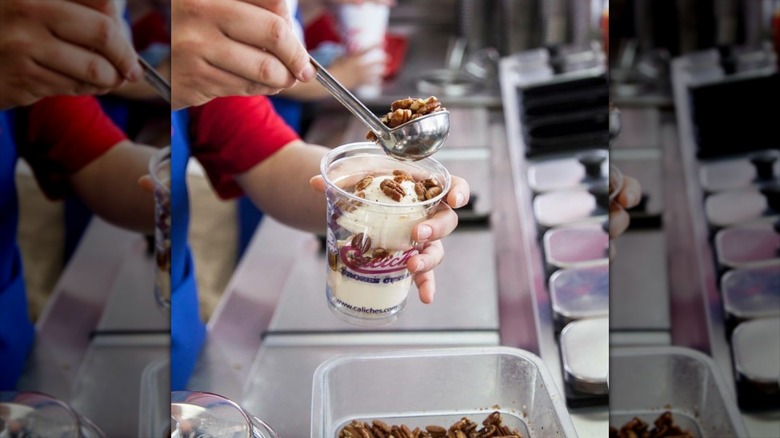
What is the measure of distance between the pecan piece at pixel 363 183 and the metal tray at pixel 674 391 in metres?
0.37

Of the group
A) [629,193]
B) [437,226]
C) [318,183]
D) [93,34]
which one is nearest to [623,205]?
[629,193]

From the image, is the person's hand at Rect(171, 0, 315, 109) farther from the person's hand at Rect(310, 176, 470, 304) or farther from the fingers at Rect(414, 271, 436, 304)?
the fingers at Rect(414, 271, 436, 304)

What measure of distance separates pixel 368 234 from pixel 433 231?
0.23 feet

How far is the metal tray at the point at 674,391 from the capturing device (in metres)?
1.08

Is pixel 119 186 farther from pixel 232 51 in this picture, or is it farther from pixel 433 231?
pixel 433 231

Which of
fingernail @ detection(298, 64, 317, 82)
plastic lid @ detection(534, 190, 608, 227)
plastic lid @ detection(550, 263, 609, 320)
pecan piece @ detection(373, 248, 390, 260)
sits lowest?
plastic lid @ detection(550, 263, 609, 320)

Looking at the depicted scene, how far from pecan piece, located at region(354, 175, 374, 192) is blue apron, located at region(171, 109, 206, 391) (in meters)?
0.21

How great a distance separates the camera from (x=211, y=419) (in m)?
0.97

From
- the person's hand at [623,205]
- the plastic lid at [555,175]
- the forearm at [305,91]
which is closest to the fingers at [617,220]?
the person's hand at [623,205]

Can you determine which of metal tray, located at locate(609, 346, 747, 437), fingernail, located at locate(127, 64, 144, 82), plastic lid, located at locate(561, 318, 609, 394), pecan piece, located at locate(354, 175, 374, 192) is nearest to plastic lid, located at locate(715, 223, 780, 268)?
metal tray, located at locate(609, 346, 747, 437)

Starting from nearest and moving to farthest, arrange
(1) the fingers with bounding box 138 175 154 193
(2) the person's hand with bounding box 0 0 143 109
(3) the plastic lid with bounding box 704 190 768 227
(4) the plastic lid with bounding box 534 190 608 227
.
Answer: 1. (2) the person's hand with bounding box 0 0 143 109
2. (1) the fingers with bounding box 138 175 154 193
3. (4) the plastic lid with bounding box 534 190 608 227
4. (3) the plastic lid with bounding box 704 190 768 227

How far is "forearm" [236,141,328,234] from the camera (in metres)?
0.99

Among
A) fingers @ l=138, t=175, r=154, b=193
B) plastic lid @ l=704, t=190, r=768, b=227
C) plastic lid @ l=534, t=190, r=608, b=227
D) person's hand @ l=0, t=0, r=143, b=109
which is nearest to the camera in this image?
person's hand @ l=0, t=0, r=143, b=109

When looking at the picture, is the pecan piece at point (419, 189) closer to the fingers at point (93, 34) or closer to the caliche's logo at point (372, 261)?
the caliche's logo at point (372, 261)
